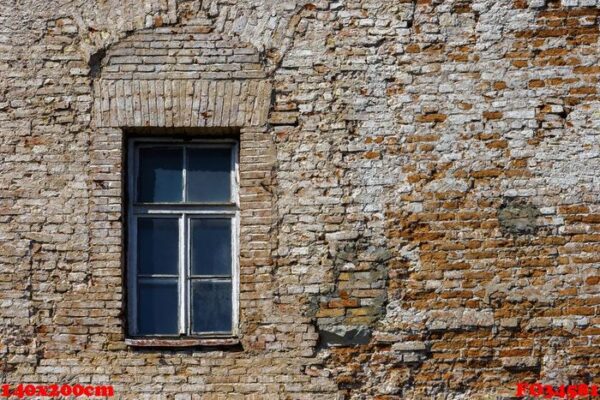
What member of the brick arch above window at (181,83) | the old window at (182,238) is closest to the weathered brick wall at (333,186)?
the brick arch above window at (181,83)

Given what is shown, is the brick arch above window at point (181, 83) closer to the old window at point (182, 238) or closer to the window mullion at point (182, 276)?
the old window at point (182, 238)

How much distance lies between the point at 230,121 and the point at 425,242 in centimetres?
140

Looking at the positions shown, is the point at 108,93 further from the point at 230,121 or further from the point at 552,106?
the point at 552,106

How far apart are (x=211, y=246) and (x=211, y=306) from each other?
37 centimetres

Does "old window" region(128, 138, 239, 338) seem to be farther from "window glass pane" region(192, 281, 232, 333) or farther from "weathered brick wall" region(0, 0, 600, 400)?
"weathered brick wall" region(0, 0, 600, 400)

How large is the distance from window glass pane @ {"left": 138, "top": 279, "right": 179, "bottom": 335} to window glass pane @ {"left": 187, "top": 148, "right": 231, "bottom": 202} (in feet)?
1.87

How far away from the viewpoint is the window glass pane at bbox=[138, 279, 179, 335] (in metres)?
6.54

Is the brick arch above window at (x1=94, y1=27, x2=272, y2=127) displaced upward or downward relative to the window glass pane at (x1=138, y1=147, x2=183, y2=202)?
upward

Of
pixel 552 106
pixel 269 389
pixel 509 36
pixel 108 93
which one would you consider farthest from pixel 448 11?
pixel 269 389

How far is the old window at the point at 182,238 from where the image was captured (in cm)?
655

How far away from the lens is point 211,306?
259 inches

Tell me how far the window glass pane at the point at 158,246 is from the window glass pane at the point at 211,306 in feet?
0.65

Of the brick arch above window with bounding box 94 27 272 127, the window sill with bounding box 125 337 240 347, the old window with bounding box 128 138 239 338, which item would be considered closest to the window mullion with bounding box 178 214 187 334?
the old window with bounding box 128 138 239 338

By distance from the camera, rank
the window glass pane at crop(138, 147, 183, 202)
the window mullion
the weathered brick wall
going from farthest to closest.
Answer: the window glass pane at crop(138, 147, 183, 202) < the window mullion < the weathered brick wall
